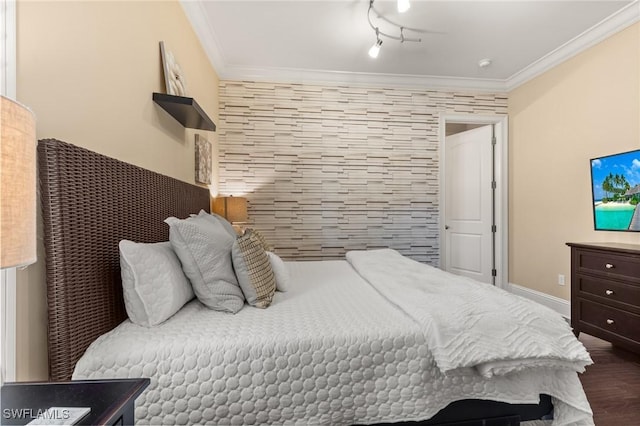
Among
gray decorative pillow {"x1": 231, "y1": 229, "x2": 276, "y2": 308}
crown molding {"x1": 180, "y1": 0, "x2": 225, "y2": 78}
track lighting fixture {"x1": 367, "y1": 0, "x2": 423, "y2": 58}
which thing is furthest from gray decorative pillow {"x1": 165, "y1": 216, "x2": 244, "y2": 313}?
track lighting fixture {"x1": 367, "y1": 0, "x2": 423, "y2": 58}

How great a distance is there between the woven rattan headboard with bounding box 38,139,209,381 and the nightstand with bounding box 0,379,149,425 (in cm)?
28

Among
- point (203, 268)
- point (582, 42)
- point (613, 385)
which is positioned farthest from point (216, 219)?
point (582, 42)

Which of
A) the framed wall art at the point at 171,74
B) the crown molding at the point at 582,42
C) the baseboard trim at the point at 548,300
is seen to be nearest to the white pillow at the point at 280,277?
the framed wall art at the point at 171,74

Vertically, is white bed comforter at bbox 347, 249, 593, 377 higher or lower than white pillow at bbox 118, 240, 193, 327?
lower

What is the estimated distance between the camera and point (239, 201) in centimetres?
318

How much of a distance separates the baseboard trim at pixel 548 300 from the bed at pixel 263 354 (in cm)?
240

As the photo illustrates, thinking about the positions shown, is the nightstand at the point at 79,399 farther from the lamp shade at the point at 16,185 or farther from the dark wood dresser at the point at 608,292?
the dark wood dresser at the point at 608,292

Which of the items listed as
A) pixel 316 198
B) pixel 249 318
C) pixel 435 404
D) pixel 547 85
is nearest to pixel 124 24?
pixel 249 318

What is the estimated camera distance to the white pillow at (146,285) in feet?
3.96

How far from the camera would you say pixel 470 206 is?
164 inches

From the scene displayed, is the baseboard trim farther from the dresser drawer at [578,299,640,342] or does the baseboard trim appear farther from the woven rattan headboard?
the woven rattan headboard

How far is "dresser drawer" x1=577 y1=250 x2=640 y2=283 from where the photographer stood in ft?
7.07

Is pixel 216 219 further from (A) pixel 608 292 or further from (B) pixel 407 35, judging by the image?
(A) pixel 608 292

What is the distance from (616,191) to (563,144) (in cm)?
80
